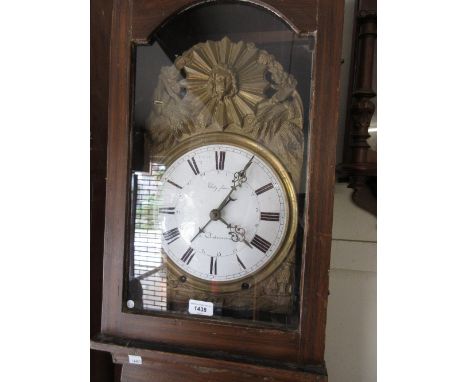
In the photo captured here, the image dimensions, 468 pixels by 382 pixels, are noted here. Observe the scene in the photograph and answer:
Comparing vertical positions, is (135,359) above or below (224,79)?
below

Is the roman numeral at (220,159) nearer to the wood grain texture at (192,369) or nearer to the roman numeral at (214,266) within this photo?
the roman numeral at (214,266)

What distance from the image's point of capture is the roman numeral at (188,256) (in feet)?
1.81

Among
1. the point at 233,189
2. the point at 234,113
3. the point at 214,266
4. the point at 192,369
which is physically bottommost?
the point at 192,369

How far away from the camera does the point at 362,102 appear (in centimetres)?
59

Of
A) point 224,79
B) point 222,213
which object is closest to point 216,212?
point 222,213

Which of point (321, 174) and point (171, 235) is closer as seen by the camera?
point (321, 174)

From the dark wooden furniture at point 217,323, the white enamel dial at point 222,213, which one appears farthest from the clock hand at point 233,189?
the dark wooden furniture at point 217,323

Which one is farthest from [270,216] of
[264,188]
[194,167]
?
[194,167]

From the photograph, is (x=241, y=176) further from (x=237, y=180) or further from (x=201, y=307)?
(x=201, y=307)

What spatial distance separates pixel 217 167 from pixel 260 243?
0.15m

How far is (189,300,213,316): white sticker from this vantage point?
52cm

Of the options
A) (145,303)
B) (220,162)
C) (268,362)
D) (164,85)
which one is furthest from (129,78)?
(268,362)

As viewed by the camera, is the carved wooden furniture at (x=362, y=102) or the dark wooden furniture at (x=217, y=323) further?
the carved wooden furniture at (x=362, y=102)

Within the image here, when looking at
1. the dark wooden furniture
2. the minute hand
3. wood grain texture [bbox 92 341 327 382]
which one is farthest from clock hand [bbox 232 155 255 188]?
wood grain texture [bbox 92 341 327 382]
